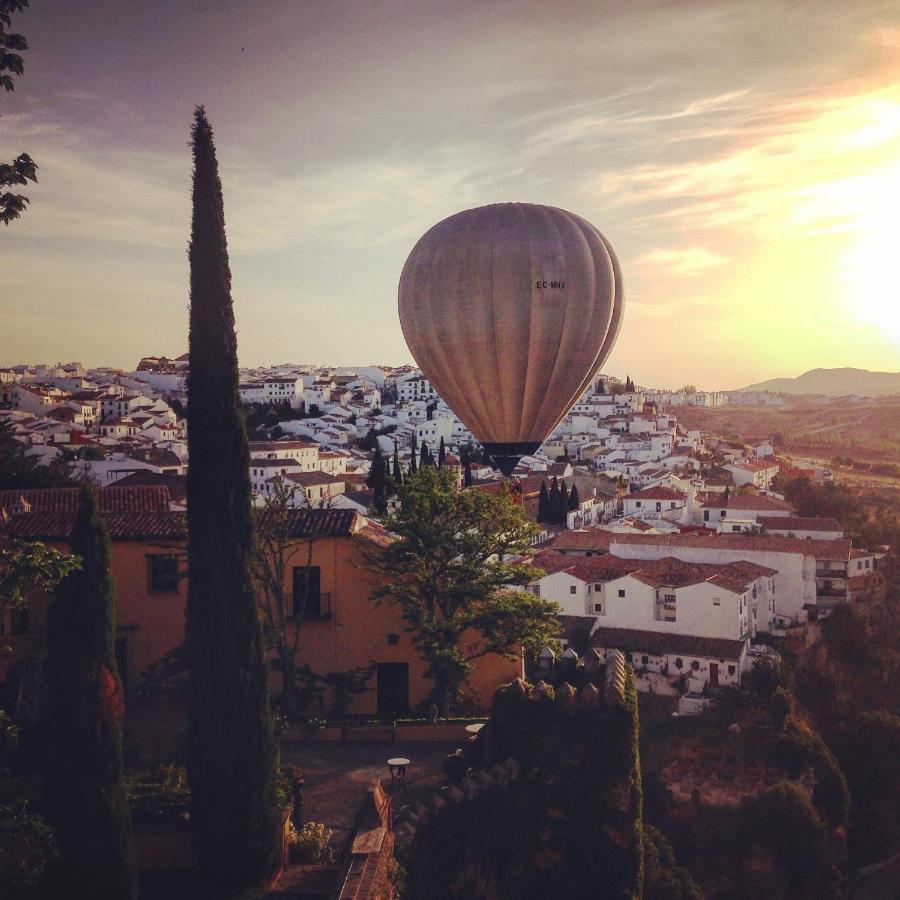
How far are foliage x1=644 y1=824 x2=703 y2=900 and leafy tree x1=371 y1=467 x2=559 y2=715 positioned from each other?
5.17 m

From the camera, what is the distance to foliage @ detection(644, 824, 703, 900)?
17.4 metres

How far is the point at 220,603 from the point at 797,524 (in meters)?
42.1

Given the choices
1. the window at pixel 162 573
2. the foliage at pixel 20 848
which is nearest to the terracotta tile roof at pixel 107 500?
the window at pixel 162 573

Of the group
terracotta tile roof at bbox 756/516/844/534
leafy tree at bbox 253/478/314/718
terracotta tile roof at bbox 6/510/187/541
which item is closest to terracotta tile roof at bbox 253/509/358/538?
leafy tree at bbox 253/478/314/718

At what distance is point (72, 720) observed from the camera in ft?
31.2

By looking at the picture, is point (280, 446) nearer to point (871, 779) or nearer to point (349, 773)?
point (871, 779)

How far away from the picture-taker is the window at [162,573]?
57.1ft

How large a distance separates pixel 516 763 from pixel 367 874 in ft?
9.02

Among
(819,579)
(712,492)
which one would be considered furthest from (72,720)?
(712,492)

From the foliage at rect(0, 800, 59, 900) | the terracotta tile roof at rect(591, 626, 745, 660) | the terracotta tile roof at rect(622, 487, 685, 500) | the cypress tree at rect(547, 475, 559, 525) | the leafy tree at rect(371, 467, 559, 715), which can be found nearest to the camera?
the foliage at rect(0, 800, 59, 900)

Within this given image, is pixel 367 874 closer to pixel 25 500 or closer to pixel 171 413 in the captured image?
pixel 25 500

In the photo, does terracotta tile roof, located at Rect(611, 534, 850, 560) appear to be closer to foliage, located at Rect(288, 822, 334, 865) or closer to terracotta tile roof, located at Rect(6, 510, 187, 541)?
terracotta tile roof, located at Rect(6, 510, 187, 541)

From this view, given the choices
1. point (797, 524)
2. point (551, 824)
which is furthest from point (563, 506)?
point (551, 824)

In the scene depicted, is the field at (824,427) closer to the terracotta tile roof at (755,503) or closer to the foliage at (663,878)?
the terracotta tile roof at (755,503)
